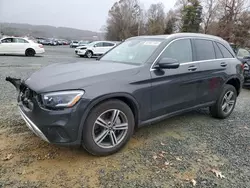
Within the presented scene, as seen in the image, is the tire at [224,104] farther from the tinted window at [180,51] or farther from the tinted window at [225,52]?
the tinted window at [180,51]

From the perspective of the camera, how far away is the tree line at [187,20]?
22.9 meters

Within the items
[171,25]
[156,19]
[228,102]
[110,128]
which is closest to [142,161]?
[110,128]

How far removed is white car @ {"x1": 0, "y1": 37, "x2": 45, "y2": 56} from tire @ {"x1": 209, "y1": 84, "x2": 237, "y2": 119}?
628 inches

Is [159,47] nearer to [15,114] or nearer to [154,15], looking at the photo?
[15,114]

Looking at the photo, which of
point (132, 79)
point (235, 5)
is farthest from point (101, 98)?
point (235, 5)

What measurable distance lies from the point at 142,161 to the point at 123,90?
37.1 inches

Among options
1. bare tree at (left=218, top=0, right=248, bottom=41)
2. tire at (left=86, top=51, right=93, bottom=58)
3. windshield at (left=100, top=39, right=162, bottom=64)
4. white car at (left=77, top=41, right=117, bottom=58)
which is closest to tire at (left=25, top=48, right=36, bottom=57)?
white car at (left=77, top=41, right=117, bottom=58)

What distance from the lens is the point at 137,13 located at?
227ft

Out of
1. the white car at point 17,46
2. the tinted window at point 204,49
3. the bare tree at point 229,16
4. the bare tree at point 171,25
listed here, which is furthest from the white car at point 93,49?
the bare tree at point 171,25

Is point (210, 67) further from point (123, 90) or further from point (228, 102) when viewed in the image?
point (123, 90)

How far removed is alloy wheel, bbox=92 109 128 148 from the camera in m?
2.79

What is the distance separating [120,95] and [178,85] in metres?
1.12

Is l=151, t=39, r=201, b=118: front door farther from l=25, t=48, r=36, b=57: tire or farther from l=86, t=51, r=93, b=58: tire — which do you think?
l=86, t=51, r=93, b=58: tire

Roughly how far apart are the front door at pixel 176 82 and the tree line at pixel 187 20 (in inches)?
838
